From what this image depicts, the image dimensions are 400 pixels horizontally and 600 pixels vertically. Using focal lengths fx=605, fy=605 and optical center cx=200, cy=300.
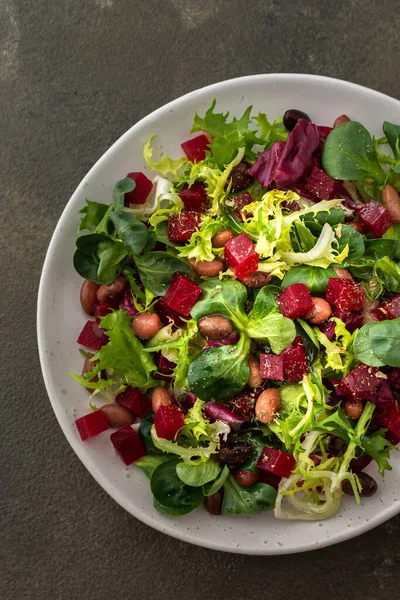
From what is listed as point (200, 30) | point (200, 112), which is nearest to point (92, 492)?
point (200, 112)

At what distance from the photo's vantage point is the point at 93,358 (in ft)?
5.83

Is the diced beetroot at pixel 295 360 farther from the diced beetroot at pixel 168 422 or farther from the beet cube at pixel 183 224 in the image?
the beet cube at pixel 183 224

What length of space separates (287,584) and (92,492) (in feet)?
2.56

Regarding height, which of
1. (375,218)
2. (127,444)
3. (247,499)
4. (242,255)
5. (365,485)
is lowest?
(365,485)

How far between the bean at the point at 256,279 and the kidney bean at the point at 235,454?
46 centimetres

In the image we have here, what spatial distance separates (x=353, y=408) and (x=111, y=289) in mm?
783

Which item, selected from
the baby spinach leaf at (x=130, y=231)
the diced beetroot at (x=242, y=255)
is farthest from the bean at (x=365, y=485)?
the baby spinach leaf at (x=130, y=231)

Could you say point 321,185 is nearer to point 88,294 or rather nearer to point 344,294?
point 344,294

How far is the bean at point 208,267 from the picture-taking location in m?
1.77

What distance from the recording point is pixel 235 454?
5.68ft

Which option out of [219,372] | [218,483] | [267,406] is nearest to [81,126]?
[219,372]

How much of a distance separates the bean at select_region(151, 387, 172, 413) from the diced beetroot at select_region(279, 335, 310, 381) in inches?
13.9

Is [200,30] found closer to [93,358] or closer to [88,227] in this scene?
[88,227]

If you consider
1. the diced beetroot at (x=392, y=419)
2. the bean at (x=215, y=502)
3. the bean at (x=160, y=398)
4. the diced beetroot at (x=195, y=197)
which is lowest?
the bean at (x=215, y=502)
